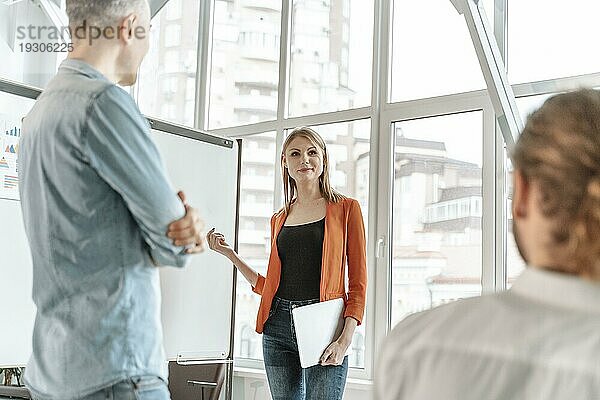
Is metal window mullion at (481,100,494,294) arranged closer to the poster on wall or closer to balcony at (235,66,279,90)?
balcony at (235,66,279,90)

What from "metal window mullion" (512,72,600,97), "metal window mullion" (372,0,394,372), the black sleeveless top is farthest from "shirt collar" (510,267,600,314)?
"metal window mullion" (372,0,394,372)

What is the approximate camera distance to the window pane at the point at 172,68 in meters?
5.25

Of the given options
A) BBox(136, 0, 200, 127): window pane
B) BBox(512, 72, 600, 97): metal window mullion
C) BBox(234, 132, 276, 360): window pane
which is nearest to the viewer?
BBox(512, 72, 600, 97): metal window mullion

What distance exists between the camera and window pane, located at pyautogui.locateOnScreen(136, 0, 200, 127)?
5.25 meters

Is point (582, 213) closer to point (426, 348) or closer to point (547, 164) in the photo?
point (547, 164)

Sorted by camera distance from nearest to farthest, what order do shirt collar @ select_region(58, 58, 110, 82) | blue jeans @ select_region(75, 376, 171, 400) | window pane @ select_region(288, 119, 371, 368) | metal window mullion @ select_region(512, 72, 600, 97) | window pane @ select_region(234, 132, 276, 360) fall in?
1. blue jeans @ select_region(75, 376, 171, 400)
2. shirt collar @ select_region(58, 58, 110, 82)
3. metal window mullion @ select_region(512, 72, 600, 97)
4. window pane @ select_region(288, 119, 371, 368)
5. window pane @ select_region(234, 132, 276, 360)

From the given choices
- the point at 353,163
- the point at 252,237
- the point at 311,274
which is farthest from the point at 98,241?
the point at 252,237

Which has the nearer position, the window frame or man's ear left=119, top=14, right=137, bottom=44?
man's ear left=119, top=14, right=137, bottom=44

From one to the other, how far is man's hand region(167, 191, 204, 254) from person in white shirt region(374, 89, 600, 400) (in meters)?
0.62

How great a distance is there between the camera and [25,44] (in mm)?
4254

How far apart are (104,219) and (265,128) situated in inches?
136

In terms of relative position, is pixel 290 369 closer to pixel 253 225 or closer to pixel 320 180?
pixel 320 180

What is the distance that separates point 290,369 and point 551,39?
1.92 m

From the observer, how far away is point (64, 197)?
4.45 feet
